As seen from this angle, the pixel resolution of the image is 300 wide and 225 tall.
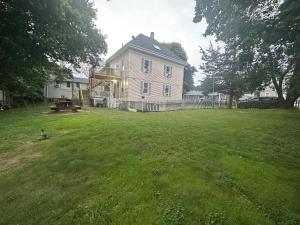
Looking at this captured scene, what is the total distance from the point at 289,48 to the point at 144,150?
6607 millimetres

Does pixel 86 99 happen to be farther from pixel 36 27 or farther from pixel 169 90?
pixel 36 27

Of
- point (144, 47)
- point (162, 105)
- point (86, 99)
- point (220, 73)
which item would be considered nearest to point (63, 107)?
point (86, 99)

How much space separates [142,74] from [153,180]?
872 inches

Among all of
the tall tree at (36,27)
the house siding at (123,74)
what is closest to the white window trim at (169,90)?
the house siding at (123,74)

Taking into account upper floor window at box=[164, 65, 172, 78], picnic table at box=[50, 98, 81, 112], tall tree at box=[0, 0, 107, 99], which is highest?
upper floor window at box=[164, 65, 172, 78]

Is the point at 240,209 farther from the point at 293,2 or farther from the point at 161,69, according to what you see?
the point at 161,69

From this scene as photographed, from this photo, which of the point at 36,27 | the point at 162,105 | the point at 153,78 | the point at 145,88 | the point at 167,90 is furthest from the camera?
the point at 167,90

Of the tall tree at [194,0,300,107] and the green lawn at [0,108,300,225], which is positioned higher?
the tall tree at [194,0,300,107]

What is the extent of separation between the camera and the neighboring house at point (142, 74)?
2517 cm


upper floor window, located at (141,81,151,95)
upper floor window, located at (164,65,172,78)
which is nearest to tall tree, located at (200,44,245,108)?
upper floor window, located at (164,65,172,78)

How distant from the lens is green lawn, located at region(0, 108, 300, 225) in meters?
3.81

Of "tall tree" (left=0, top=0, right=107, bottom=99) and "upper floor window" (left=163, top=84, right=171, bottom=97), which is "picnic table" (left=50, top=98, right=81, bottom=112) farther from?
"upper floor window" (left=163, top=84, right=171, bottom=97)

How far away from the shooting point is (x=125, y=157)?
6.06 metres

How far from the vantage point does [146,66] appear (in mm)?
26484
